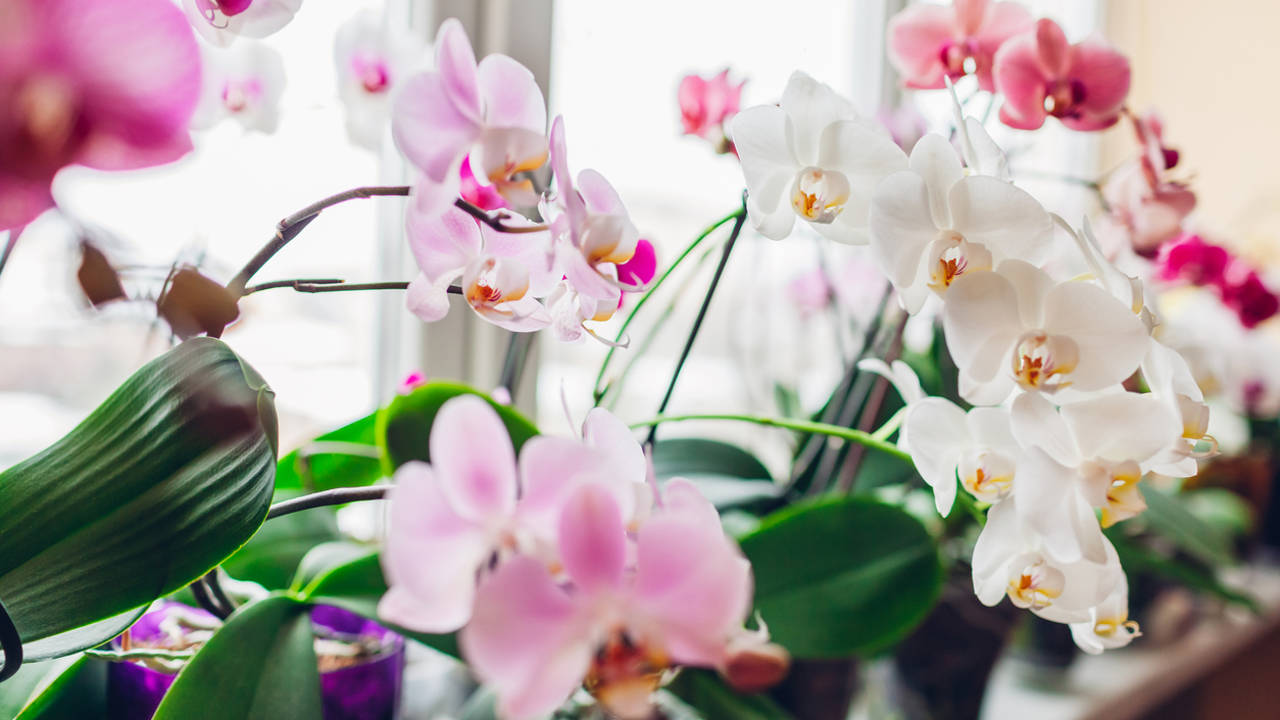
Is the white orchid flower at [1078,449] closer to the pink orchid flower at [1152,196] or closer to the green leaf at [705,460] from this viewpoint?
the pink orchid flower at [1152,196]

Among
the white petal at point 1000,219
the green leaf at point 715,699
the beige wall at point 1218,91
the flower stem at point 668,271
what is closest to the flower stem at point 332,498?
the flower stem at point 668,271

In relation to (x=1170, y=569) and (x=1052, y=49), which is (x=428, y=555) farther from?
(x=1170, y=569)

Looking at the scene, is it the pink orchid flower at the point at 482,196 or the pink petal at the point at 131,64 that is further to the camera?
the pink orchid flower at the point at 482,196

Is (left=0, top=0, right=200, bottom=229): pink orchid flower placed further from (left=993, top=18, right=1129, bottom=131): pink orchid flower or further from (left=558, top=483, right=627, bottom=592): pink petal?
(left=993, top=18, right=1129, bottom=131): pink orchid flower

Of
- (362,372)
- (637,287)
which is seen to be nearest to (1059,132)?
(362,372)

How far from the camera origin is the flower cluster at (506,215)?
236 mm

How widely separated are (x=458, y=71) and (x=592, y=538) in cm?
13

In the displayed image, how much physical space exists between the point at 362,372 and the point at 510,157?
1.95 ft

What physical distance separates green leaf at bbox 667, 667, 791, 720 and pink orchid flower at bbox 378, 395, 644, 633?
1.23 ft

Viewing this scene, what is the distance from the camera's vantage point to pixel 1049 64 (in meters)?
0.38

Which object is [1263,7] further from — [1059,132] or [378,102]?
[378,102]

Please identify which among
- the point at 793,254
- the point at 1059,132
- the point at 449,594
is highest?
the point at 449,594

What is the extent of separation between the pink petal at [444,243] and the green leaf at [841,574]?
26 cm

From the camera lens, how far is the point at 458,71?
24cm
